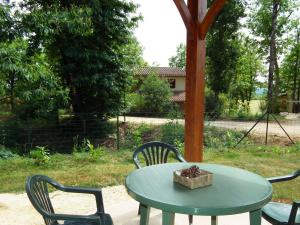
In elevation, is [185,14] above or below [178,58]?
below

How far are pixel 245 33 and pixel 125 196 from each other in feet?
63.9

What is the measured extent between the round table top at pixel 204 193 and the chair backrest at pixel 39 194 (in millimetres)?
536

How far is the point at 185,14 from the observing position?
3.35 meters

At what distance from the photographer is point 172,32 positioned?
34.1 m

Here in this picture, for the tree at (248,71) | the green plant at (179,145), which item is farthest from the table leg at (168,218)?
the tree at (248,71)

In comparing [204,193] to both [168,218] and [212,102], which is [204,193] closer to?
[168,218]

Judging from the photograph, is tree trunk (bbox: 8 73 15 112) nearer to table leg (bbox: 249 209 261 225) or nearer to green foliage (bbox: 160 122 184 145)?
green foliage (bbox: 160 122 184 145)

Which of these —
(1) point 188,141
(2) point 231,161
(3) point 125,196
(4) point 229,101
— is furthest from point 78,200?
(4) point 229,101

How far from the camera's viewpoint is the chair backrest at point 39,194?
1.83 m

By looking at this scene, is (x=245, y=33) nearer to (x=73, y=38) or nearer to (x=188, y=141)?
(x=73, y=38)

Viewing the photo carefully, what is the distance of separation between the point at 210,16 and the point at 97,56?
6261 mm

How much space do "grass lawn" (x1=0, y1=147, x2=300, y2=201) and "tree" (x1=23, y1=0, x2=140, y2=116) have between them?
3427 mm

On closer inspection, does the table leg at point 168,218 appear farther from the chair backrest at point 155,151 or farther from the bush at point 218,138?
the bush at point 218,138

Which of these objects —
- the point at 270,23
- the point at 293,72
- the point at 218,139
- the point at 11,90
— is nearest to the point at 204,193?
the point at 218,139
